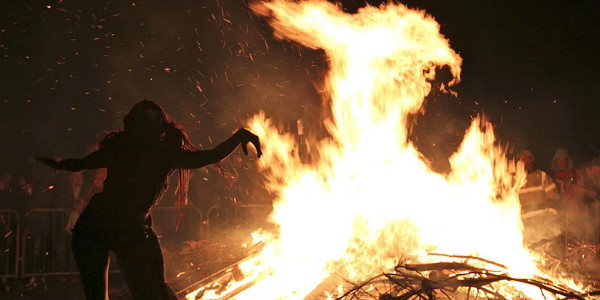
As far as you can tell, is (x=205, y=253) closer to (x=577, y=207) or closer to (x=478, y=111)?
(x=577, y=207)

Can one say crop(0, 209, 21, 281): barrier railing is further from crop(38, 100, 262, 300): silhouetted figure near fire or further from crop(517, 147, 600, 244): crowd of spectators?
crop(517, 147, 600, 244): crowd of spectators

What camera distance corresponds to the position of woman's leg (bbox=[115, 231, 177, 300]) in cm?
360

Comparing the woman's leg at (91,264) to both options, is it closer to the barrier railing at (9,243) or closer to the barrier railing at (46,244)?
the barrier railing at (46,244)

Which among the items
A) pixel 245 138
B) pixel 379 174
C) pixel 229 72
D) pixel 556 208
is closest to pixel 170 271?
pixel 379 174

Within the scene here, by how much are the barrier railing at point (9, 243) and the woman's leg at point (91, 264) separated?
4.85 meters

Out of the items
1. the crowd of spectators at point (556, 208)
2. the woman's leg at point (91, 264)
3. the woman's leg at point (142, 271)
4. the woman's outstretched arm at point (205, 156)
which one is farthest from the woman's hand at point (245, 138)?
the crowd of spectators at point (556, 208)

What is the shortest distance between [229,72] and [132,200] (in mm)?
10320

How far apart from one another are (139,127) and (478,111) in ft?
38.3

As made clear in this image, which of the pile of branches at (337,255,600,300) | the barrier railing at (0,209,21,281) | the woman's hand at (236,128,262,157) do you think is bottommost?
the barrier railing at (0,209,21,281)

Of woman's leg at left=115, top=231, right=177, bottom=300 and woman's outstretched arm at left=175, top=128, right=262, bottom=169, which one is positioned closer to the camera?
woman's leg at left=115, top=231, right=177, bottom=300

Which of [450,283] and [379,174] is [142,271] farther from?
[379,174]

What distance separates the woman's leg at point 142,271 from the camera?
3.60 metres

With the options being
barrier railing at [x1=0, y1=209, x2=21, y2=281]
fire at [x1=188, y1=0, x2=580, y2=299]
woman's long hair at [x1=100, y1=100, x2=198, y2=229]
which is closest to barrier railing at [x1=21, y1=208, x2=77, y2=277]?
barrier railing at [x1=0, y1=209, x2=21, y2=281]

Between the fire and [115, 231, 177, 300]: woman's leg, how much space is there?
6.72 ft
